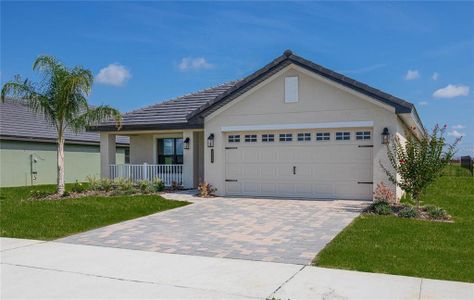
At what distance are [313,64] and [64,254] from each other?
991cm

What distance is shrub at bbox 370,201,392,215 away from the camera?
11141 mm

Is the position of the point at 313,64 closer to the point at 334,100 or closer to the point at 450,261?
the point at 334,100

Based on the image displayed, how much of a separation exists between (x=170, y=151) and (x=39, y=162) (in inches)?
365

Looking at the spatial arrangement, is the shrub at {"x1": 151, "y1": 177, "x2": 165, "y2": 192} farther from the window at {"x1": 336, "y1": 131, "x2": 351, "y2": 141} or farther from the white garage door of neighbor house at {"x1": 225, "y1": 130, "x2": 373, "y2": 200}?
the window at {"x1": 336, "y1": 131, "x2": 351, "y2": 141}

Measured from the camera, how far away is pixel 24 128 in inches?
936

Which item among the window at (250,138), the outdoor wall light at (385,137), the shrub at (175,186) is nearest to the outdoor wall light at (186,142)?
the shrub at (175,186)

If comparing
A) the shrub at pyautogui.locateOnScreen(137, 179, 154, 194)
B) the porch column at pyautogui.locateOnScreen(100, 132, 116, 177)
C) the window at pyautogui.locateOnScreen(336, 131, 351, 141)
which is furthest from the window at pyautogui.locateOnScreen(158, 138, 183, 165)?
the window at pyautogui.locateOnScreen(336, 131, 351, 141)

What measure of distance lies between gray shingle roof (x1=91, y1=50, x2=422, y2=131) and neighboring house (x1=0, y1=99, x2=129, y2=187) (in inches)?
256

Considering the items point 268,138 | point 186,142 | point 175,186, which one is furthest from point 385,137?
point 175,186

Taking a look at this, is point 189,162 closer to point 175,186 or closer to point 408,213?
point 175,186

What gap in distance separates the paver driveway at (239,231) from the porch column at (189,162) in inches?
178

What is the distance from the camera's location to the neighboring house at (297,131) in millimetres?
13781

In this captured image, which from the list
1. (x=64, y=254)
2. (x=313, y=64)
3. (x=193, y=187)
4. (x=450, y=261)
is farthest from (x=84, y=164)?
(x=450, y=261)

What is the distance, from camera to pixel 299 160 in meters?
14.9
